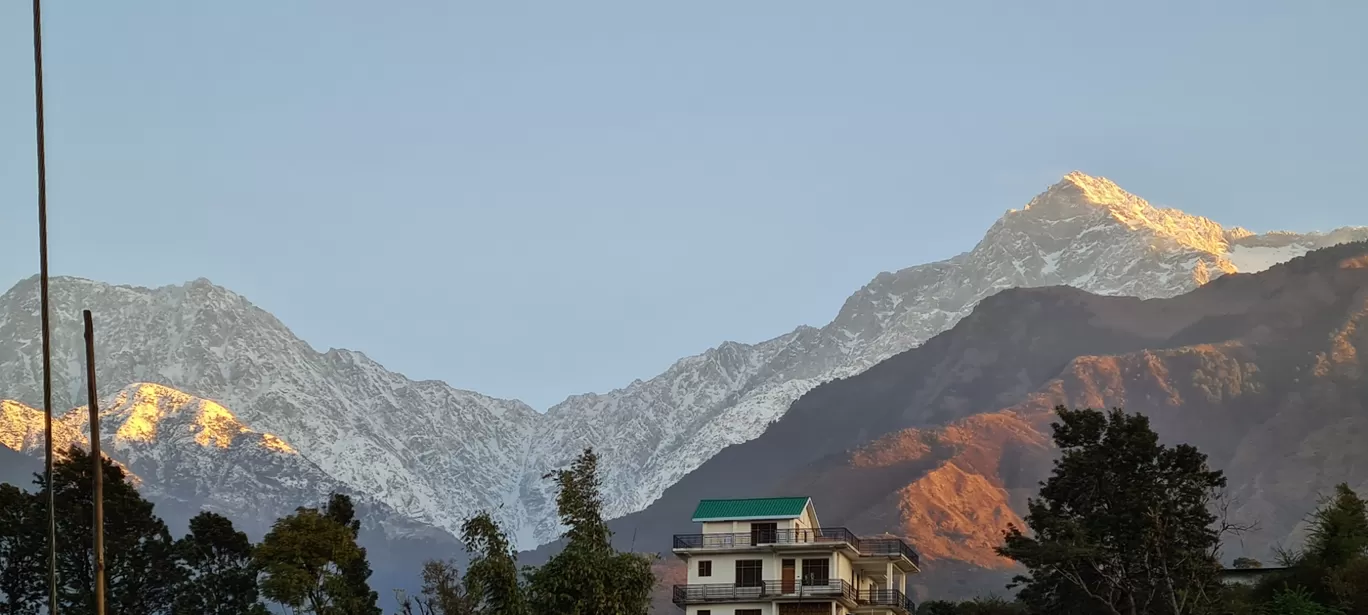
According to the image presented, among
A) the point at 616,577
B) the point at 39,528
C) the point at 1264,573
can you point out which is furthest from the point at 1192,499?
the point at 39,528

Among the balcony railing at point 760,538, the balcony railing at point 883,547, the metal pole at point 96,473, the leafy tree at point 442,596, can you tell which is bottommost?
the leafy tree at point 442,596

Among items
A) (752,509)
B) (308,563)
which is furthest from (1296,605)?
(308,563)

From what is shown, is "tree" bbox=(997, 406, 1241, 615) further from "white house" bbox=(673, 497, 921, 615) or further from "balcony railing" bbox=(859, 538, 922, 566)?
"balcony railing" bbox=(859, 538, 922, 566)

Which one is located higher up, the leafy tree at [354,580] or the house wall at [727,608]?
the leafy tree at [354,580]

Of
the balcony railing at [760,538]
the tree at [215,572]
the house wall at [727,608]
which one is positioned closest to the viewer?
the tree at [215,572]

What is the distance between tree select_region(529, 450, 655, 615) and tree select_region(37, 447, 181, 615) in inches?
1740

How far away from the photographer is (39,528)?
86938 millimetres

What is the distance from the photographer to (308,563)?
83.7 metres

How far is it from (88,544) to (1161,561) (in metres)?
55.9

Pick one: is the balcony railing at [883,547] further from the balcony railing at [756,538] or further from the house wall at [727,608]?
the house wall at [727,608]

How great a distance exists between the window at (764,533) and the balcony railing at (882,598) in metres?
6.72

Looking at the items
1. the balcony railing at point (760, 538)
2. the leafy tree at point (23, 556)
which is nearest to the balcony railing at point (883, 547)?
the balcony railing at point (760, 538)

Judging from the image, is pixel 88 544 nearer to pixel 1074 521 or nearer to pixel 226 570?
pixel 226 570

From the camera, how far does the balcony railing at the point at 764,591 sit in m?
94.3
